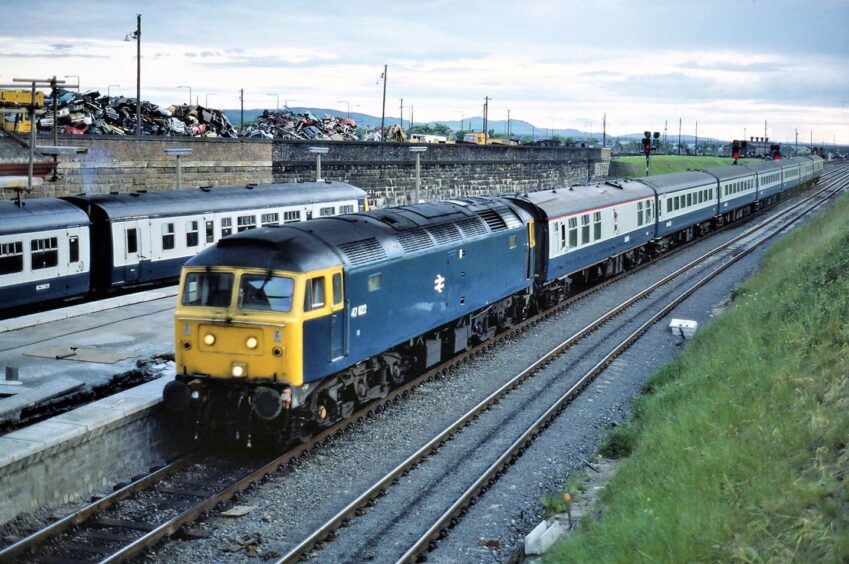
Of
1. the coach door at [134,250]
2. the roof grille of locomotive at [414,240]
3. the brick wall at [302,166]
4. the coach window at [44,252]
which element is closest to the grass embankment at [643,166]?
the brick wall at [302,166]

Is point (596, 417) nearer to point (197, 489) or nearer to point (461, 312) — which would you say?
point (461, 312)

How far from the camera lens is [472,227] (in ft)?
63.8

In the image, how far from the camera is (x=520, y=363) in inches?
773

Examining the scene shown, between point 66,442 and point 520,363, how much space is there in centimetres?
1034

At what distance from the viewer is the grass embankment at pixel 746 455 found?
27.9 ft

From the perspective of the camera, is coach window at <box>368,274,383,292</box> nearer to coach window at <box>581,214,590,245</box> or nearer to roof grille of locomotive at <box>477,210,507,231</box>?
roof grille of locomotive at <box>477,210,507,231</box>

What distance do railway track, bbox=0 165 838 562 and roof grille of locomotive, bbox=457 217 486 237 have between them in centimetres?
586

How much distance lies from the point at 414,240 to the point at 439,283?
1.30m

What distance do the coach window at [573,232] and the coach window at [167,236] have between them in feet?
36.1

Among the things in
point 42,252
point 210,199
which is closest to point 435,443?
point 42,252

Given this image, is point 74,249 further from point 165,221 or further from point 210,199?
point 210,199

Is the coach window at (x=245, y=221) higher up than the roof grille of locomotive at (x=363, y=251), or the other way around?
the coach window at (x=245, y=221)

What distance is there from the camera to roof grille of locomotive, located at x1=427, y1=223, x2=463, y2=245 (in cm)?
1764

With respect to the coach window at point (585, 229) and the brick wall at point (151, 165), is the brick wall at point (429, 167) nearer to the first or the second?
the brick wall at point (151, 165)
